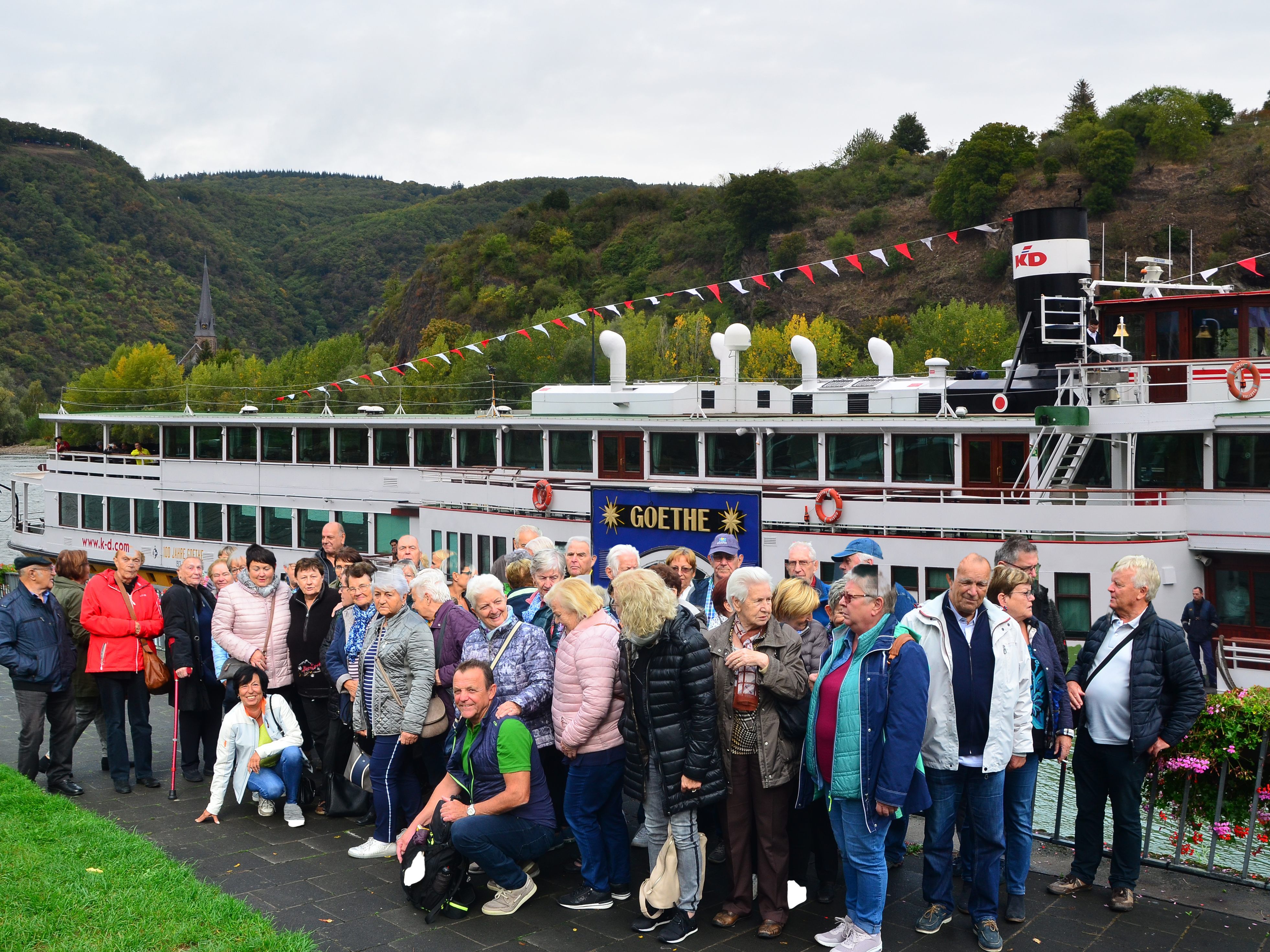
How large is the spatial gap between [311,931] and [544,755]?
166cm

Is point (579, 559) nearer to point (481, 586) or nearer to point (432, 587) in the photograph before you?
point (432, 587)

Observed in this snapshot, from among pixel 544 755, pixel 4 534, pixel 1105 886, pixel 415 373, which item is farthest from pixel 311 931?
pixel 4 534

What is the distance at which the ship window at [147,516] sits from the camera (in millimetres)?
27016

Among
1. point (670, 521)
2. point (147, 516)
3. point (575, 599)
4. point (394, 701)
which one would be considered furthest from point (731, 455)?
point (147, 516)

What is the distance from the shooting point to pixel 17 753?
976cm

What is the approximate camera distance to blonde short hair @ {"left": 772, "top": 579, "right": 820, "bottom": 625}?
5.70 metres

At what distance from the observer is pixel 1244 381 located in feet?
48.4

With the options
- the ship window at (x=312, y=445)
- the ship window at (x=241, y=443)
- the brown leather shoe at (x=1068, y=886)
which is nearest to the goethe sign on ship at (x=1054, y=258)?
the brown leather shoe at (x=1068, y=886)

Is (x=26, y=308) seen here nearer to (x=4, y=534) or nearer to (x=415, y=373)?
(x=4, y=534)

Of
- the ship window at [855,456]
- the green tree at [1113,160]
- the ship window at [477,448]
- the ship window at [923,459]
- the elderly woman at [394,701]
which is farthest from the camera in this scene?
the green tree at [1113,160]

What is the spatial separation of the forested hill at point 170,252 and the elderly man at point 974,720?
339 feet

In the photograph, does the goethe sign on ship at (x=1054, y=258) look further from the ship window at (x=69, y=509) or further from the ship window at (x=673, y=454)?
the ship window at (x=69, y=509)

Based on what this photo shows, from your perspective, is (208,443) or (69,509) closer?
(208,443)

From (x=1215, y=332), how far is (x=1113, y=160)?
181 feet
